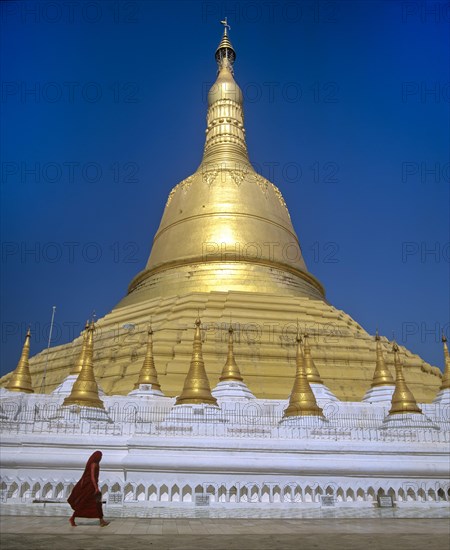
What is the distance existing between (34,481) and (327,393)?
733 centimetres

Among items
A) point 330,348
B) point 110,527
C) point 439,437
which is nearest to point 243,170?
point 330,348

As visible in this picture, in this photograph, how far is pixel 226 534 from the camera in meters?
5.51

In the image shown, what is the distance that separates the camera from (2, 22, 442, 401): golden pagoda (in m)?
14.8

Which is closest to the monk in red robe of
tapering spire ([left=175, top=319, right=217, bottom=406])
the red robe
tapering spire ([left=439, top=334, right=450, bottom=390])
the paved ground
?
the red robe

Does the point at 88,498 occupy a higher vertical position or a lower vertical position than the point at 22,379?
lower

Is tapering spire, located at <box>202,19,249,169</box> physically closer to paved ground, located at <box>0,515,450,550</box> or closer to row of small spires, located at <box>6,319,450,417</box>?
row of small spires, located at <box>6,319,450,417</box>

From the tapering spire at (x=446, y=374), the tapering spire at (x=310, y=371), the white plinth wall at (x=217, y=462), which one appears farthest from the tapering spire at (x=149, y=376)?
the tapering spire at (x=446, y=374)

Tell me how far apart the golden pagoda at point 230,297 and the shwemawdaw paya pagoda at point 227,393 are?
6 centimetres

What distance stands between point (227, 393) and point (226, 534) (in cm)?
684

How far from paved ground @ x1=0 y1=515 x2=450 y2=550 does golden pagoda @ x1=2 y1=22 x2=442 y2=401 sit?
263 inches

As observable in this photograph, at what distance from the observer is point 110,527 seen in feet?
19.9

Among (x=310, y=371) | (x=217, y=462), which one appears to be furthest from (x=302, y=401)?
(x=217, y=462)

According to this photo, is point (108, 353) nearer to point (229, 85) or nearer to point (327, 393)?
point (327, 393)

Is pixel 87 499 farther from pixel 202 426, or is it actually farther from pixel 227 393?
pixel 227 393
